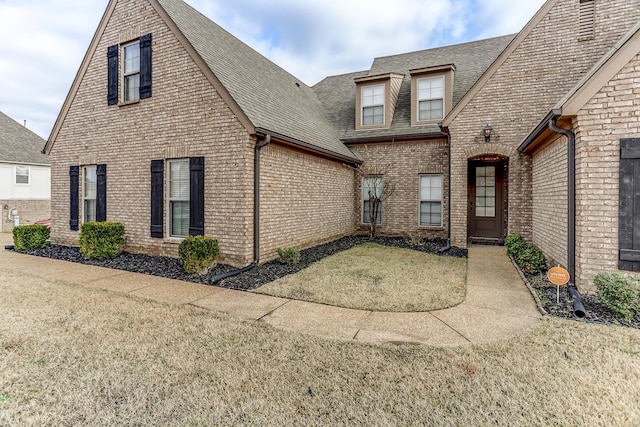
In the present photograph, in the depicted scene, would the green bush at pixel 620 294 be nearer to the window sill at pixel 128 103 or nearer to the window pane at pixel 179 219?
the window pane at pixel 179 219

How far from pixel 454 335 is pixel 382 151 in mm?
9238

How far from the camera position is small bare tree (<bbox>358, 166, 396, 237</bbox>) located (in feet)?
39.3

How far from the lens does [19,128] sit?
21.1 m

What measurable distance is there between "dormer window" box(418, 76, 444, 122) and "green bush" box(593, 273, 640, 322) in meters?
8.32

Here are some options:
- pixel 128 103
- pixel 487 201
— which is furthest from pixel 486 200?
pixel 128 103

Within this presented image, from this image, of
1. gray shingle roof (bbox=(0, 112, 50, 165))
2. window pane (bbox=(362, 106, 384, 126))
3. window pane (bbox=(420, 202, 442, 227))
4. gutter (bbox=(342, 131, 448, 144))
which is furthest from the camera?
gray shingle roof (bbox=(0, 112, 50, 165))

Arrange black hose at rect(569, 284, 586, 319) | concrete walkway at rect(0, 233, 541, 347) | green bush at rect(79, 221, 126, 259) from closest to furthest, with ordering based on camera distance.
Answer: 1. concrete walkway at rect(0, 233, 541, 347)
2. black hose at rect(569, 284, 586, 319)
3. green bush at rect(79, 221, 126, 259)

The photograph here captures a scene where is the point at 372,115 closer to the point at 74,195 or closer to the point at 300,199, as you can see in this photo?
the point at 300,199

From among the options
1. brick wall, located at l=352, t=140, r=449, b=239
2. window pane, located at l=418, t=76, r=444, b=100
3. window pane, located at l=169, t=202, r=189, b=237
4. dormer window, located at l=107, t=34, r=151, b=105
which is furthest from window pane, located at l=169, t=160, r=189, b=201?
window pane, located at l=418, t=76, r=444, b=100

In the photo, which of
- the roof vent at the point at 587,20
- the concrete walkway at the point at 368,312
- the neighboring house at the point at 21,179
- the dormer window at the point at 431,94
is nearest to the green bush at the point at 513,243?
the concrete walkway at the point at 368,312

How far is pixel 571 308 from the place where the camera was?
4.54 metres

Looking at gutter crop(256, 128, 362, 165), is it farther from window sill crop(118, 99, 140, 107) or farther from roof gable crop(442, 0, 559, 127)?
window sill crop(118, 99, 140, 107)

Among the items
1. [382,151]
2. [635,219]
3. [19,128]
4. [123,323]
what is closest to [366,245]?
[382,151]

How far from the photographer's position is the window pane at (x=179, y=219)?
26.2 feet
